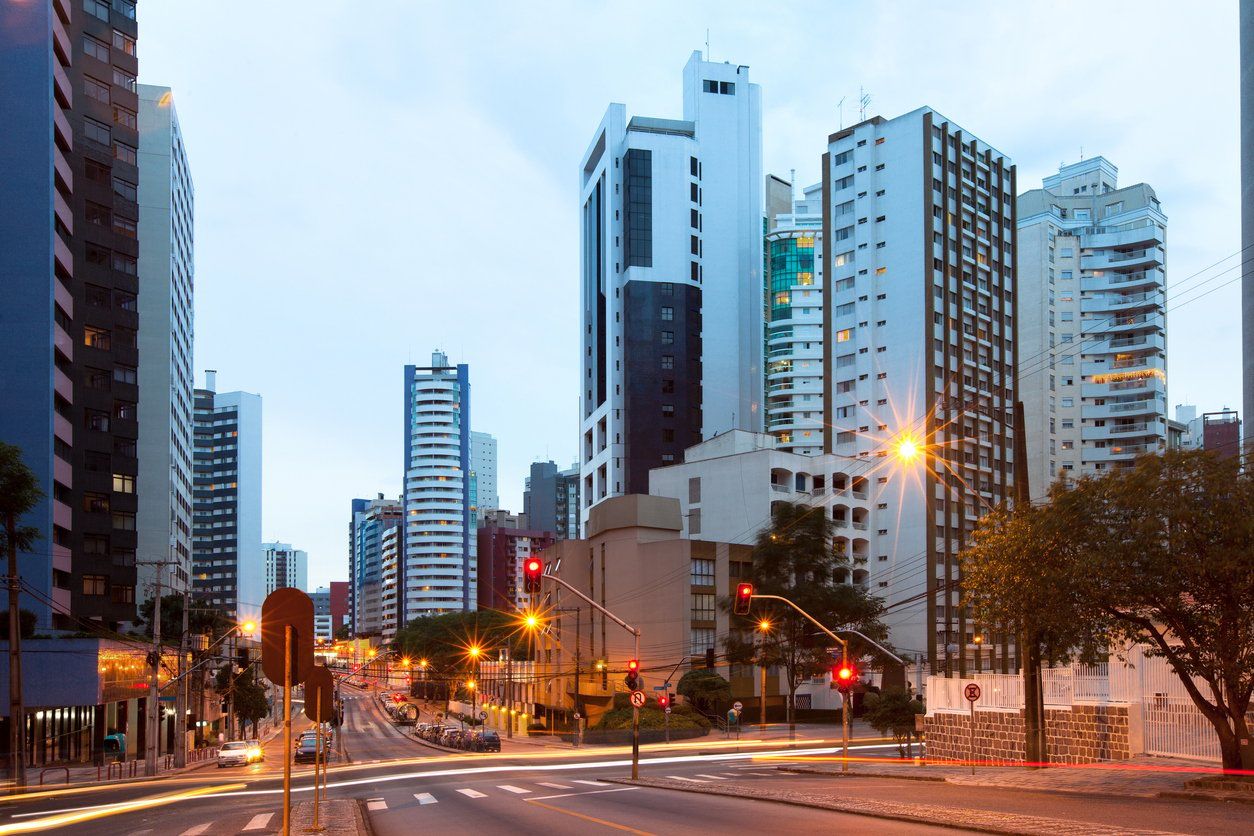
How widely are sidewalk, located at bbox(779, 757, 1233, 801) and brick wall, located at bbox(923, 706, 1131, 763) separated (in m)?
0.72

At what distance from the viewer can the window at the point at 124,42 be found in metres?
102

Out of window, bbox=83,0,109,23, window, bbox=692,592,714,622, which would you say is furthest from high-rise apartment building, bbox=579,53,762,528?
window, bbox=83,0,109,23

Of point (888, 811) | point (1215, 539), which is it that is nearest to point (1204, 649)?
point (1215, 539)

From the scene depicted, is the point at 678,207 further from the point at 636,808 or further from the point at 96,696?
the point at 636,808

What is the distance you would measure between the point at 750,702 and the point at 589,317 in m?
76.1

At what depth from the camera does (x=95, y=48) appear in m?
99.6

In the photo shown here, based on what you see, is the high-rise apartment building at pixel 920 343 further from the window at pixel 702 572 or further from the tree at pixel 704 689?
the tree at pixel 704 689

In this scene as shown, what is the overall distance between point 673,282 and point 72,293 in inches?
2893

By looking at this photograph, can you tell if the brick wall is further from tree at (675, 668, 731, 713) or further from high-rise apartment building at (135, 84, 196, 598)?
high-rise apartment building at (135, 84, 196, 598)

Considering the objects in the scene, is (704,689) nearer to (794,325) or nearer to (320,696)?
(320,696)

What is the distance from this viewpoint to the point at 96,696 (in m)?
65.8

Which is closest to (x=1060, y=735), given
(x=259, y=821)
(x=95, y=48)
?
(x=259, y=821)

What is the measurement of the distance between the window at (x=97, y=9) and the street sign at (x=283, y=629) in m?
105

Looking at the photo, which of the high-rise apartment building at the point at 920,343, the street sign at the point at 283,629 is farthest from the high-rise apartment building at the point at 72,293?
the high-rise apartment building at the point at 920,343
